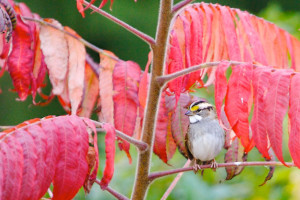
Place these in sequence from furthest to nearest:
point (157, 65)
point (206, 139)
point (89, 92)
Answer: point (206, 139)
point (89, 92)
point (157, 65)

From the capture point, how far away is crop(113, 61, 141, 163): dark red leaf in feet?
4.58

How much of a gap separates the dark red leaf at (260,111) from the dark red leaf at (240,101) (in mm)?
21

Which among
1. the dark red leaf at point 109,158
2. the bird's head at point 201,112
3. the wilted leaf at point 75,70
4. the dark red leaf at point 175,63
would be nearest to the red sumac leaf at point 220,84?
the dark red leaf at point 175,63

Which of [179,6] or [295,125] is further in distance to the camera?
→ [179,6]

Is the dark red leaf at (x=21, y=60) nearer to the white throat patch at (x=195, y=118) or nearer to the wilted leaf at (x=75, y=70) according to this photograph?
the wilted leaf at (x=75, y=70)

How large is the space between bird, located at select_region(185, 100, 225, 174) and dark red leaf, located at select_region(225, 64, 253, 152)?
74 cm

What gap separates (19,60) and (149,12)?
552 centimetres

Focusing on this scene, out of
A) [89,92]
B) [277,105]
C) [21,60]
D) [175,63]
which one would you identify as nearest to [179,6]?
[175,63]

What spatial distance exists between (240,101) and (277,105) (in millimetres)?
77

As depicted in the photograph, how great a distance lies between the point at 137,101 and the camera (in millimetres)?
1454

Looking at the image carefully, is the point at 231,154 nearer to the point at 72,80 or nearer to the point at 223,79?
the point at 223,79

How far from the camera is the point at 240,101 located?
1.17 m

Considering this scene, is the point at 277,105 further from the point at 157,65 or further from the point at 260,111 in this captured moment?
the point at 157,65

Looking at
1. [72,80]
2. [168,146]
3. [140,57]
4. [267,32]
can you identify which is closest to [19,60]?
[72,80]
